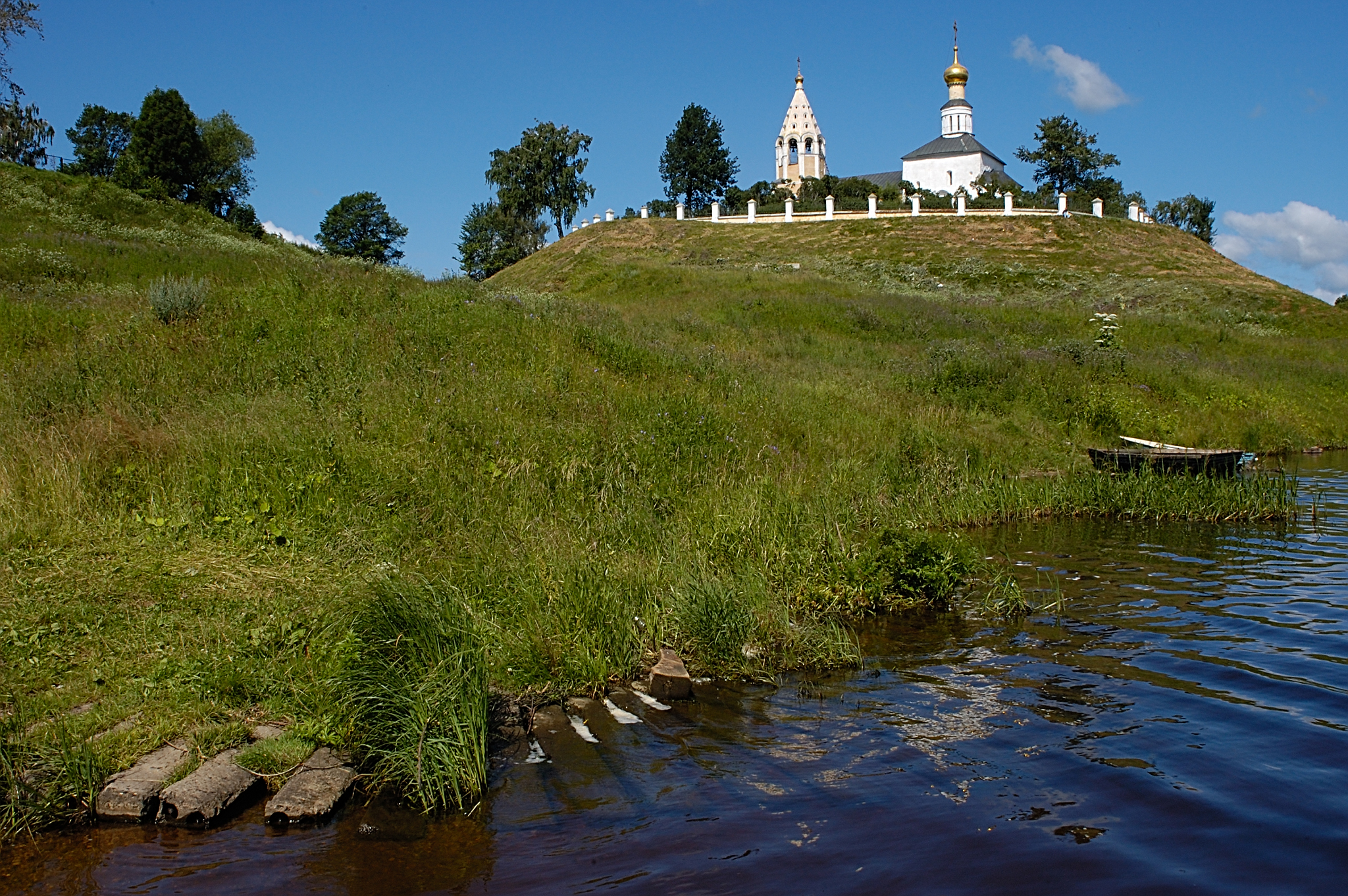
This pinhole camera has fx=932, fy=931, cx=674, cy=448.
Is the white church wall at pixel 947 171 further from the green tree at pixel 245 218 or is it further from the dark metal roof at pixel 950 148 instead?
the green tree at pixel 245 218

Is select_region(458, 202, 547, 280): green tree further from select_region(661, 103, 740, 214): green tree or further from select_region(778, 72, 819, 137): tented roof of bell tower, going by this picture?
select_region(778, 72, 819, 137): tented roof of bell tower

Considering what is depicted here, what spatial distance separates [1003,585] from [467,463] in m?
5.79

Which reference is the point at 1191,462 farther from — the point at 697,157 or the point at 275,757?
the point at 697,157

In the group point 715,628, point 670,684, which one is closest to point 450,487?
→ point 715,628

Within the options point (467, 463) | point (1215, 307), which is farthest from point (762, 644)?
point (1215, 307)

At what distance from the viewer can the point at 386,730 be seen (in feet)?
17.5

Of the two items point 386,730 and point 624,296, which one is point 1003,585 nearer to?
point 386,730

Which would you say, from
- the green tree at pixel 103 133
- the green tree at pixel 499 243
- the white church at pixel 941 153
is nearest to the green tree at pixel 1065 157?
the white church at pixel 941 153

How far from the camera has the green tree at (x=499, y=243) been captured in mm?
78625

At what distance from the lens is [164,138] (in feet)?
191

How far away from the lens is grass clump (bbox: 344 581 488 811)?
203 inches

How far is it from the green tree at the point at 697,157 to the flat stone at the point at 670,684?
8359 cm

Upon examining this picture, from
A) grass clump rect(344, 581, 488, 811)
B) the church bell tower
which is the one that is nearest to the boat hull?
grass clump rect(344, 581, 488, 811)

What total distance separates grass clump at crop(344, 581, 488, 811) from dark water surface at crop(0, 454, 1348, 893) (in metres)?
0.22
